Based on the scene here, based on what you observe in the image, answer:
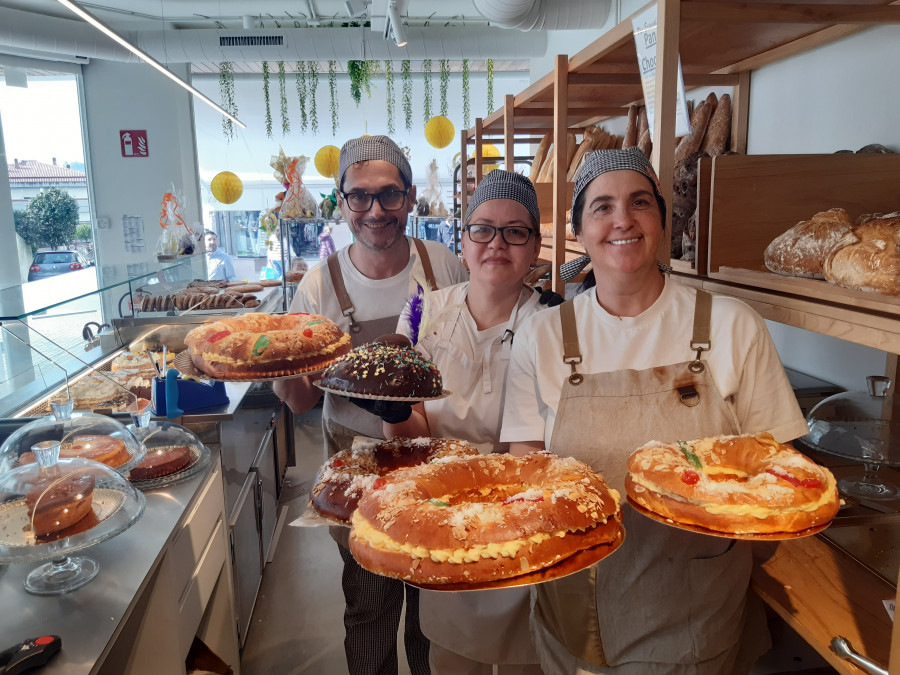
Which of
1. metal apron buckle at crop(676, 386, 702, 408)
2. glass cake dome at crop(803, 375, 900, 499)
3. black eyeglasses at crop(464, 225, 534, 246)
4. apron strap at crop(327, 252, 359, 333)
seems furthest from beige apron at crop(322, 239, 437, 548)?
glass cake dome at crop(803, 375, 900, 499)

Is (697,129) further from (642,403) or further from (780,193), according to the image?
(642,403)

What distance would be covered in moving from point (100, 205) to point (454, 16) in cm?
550

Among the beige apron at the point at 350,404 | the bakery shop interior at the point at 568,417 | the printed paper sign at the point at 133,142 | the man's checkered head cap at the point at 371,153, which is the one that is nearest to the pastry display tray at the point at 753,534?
the bakery shop interior at the point at 568,417

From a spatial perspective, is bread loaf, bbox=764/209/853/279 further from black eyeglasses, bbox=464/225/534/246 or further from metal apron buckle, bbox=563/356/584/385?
black eyeglasses, bbox=464/225/534/246

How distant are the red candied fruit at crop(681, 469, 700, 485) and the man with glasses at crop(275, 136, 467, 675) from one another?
3.99 ft

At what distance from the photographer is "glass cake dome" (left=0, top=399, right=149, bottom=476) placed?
5.89 feet

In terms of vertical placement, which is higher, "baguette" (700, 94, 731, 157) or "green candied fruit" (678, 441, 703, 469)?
"baguette" (700, 94, 731, 157)

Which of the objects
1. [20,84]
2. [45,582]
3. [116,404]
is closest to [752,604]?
[45,582]

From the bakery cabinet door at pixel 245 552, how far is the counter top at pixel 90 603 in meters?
0.92

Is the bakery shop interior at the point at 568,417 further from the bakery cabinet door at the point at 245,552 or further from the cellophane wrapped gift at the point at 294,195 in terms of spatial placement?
the cellophane wrapped gift at the point at 294,195

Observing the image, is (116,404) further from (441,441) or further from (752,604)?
(752,604)

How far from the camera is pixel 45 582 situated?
168cm

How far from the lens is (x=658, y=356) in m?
1.49

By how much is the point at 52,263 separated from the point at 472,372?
850cm
